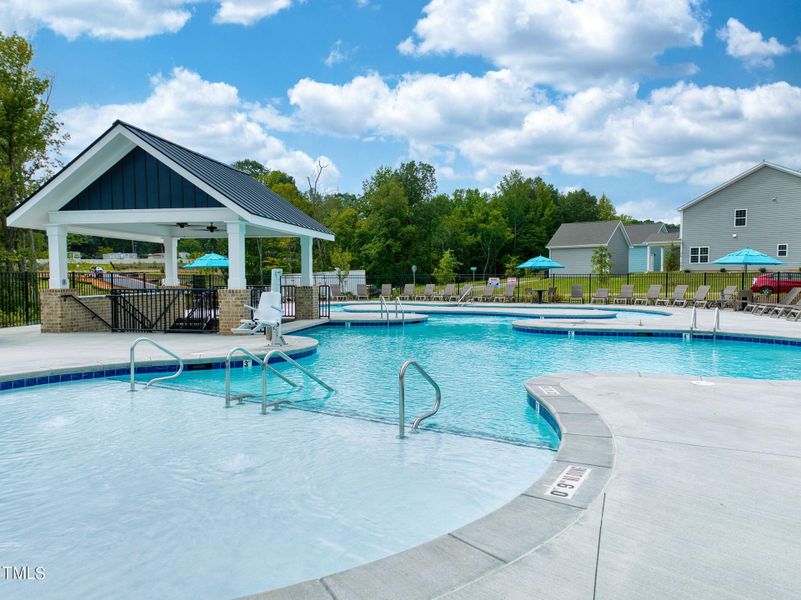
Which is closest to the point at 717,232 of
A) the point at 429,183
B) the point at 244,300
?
the point at 429,183

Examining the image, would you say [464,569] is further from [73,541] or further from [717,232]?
[717,232]

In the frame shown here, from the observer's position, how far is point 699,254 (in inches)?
1303

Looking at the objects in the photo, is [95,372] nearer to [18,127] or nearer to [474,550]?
[474,550]

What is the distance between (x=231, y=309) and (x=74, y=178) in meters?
4.87

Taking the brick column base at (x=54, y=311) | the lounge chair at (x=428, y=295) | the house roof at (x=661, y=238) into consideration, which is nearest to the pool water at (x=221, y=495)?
the brick column base at (x=54, y=311)

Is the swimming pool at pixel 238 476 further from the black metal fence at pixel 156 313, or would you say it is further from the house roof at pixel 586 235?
the house roof at pixel 586 235

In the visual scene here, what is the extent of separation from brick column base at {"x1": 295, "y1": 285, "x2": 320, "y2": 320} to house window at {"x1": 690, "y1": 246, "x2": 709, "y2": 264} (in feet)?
84.7

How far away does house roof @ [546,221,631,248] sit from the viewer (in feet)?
134

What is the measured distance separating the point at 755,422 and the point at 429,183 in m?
41.5

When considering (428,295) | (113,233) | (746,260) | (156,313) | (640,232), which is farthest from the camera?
(640,232)

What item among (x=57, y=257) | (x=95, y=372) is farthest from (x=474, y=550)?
(x=57, y=257)

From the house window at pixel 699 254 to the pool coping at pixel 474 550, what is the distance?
1315 inches

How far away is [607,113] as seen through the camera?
88.1ft

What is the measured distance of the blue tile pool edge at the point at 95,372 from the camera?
7.96 meters
